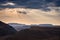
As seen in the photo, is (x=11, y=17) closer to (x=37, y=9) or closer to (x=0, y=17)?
(x=0, y=17)

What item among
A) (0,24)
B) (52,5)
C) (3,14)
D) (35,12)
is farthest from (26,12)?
(0,24)

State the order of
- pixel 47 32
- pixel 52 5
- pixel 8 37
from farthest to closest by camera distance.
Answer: pixel 52 5 → pixel 47 32 → pixel 8 37

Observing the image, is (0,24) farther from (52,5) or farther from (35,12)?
(52,5)

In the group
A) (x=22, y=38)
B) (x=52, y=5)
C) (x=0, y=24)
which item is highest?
(x=52, y=5)

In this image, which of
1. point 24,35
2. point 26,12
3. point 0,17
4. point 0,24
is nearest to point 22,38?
point 24,35

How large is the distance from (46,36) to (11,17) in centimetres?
1358

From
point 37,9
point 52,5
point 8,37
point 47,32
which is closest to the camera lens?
point 8,37

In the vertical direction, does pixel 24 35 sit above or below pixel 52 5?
below

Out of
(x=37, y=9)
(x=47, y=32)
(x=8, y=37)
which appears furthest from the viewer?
(x=37, y=9)

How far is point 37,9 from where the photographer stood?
64.1 feet

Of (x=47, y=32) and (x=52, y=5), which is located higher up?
(x=52, y=5)

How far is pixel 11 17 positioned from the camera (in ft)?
53.0

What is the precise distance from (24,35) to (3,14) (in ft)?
45.7

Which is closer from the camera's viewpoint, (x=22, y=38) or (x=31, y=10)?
(x=22, y=38)
